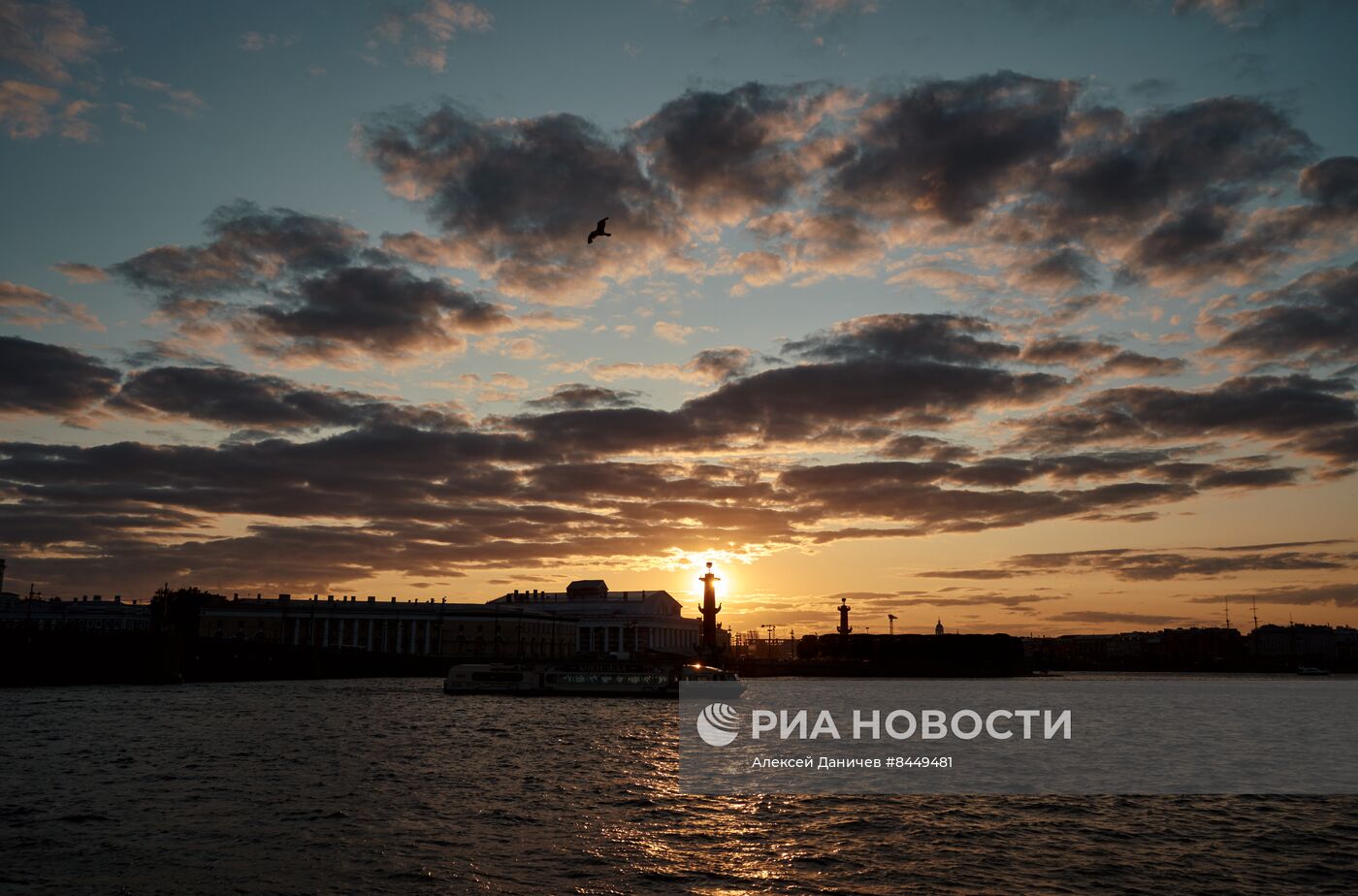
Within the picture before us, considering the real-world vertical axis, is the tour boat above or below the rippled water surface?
below

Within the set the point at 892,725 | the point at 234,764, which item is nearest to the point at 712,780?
the point at 234,764

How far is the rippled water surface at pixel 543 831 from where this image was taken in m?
26.7

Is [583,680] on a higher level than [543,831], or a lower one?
lower

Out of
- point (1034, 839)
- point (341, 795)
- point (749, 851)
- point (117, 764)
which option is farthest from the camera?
point (117, 764)

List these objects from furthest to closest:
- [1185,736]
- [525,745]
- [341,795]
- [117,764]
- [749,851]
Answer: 1. [1185,736]
2. [525,745]
3. [117,764]
4. [341,795]
5. [749,851]

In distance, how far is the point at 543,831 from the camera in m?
32.9

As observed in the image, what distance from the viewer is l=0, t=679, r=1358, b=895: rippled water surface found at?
26656mm

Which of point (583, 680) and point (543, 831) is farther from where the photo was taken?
point (583, 680)

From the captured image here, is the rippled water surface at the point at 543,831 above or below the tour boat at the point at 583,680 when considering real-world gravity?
above

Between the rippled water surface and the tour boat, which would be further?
the tour boat

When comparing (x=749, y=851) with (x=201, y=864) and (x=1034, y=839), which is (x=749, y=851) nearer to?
(x=1034, y=839)

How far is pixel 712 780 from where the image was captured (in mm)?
47625

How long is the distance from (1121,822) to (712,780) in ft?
59.0

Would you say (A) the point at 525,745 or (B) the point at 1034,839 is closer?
(B) the point at 1034,839
